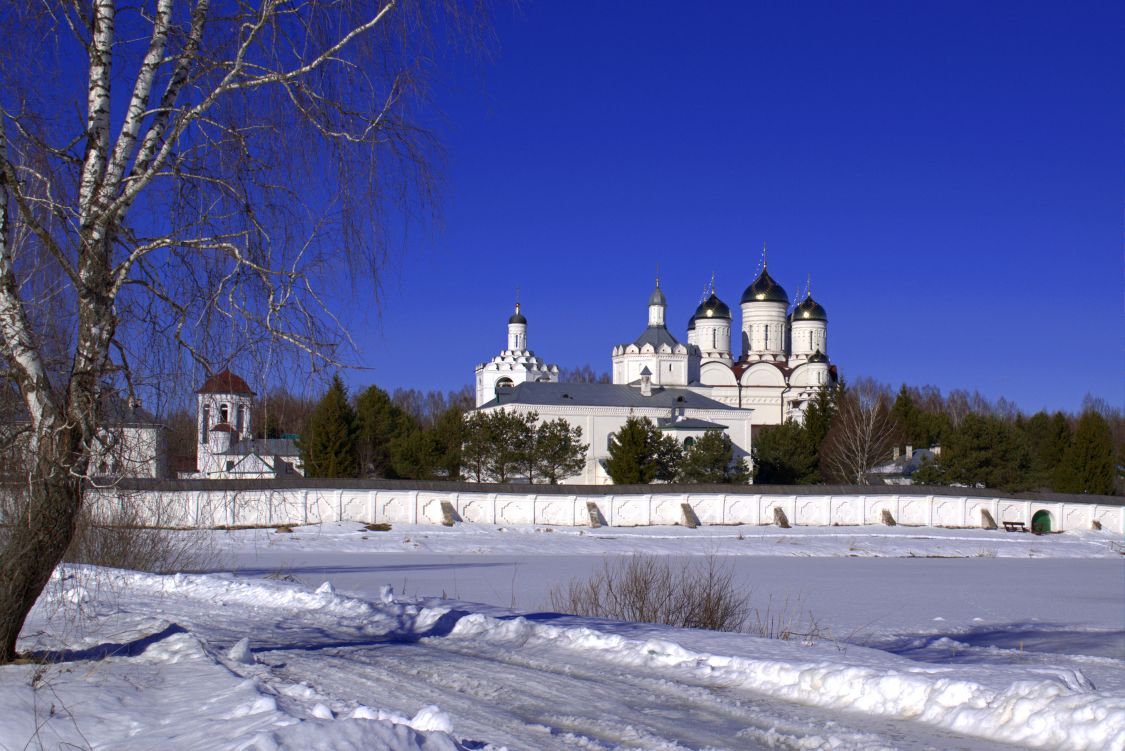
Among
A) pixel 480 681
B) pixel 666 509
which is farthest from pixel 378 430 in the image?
pixel 480 681

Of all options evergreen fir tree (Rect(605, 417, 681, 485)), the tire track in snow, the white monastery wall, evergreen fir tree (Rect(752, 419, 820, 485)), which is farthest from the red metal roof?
evergreen fir tree (Rect(752, 419, 820, 485))

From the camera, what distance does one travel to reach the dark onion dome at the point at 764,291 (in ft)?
257

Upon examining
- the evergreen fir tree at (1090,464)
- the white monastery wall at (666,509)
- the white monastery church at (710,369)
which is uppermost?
the white monastery church at (710,369)

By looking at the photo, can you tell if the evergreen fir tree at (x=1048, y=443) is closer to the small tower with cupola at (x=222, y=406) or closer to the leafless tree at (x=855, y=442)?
the leafless tree at (x=855, y=442)

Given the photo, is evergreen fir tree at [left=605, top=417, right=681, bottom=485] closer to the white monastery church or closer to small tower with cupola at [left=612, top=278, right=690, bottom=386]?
the white monastery church

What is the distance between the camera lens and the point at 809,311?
78188 millimetres

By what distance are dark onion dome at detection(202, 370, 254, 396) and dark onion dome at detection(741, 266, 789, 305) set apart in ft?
244

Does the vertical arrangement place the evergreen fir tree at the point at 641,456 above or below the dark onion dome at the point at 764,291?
below

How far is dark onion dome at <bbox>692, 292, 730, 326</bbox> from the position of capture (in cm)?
7656

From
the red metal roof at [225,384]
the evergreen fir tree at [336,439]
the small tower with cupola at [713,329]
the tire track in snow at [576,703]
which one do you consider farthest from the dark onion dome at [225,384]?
the small tower with cupola at [713,329]

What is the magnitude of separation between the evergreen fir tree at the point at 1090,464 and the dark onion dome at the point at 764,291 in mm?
25867

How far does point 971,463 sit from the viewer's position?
154ft

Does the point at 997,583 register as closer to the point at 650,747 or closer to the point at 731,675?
the point at 731,675

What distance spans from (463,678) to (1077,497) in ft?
136
